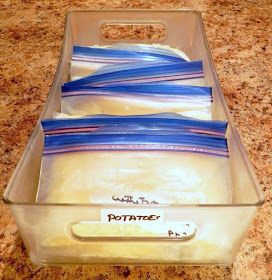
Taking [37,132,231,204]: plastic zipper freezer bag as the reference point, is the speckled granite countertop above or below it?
below

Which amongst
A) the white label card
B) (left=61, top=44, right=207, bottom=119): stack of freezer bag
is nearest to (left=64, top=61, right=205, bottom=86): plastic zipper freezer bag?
(left=61, top=44, right=207, bottom=119): stack of freezer bag

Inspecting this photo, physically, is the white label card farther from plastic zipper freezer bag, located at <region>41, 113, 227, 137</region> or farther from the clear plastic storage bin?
plastic zipper freezer bag, located at <region>41, 113, 227, 137</region>

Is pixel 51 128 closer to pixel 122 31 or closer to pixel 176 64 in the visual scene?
pixel 176 64

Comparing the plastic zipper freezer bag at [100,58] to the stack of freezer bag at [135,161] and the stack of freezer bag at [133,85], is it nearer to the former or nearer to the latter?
the stack of freezer bag at [133,85]

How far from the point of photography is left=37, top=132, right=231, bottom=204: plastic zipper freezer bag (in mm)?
452

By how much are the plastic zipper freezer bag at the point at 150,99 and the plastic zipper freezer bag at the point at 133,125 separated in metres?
0.06

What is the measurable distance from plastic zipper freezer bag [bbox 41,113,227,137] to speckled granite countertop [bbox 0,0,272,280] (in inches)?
5.4

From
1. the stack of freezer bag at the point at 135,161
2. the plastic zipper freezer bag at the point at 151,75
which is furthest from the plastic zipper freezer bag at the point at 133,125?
the plastic zipper freezer bag at the point at 151,75

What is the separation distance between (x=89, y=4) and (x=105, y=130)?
63cm

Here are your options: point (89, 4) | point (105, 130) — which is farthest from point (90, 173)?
point (89, 4)

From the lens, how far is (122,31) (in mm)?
929

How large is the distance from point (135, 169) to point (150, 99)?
0.48 ft

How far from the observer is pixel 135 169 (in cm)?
47

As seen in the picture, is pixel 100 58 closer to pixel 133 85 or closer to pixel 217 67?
pixel 133 85
